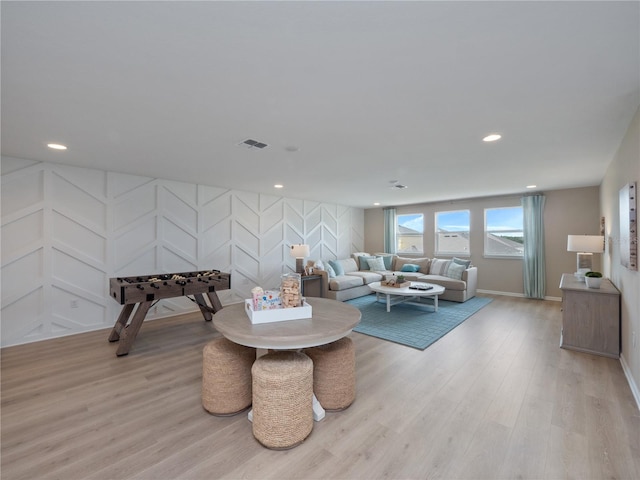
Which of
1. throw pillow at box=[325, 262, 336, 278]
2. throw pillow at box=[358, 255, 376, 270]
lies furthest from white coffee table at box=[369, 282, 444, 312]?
throw pillow at box=[358, 255, 376, 270]

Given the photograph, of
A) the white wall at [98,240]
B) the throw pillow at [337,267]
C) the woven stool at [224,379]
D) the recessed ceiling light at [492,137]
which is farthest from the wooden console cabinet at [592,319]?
the white wall at [98,240]

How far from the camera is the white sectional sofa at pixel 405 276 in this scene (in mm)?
5828

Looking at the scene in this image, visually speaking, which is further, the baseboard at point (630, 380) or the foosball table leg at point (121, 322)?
the foosball table leg at point (121, 322)

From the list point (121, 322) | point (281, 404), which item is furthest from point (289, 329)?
point (121, 322)

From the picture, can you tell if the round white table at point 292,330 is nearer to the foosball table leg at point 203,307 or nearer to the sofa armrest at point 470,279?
the foosball table leg at point 203,307

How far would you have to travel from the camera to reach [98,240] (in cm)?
410

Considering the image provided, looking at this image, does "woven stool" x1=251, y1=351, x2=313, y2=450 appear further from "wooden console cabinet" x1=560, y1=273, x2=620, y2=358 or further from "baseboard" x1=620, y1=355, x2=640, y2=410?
"wooden console cabinet" x1=560, y1=273, x2=620, y2=358

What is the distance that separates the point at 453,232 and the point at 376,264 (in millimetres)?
2198

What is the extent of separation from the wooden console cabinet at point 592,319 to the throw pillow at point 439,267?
124 inches

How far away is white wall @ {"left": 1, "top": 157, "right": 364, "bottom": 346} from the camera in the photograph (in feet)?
11.5

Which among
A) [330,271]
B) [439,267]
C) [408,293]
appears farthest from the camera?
[439,267]

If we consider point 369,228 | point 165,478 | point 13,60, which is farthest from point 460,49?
point 369,228

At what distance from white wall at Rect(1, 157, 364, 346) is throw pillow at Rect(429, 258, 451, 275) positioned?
401 cm

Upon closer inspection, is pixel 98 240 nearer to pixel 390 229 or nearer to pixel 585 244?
pixel 390 229
